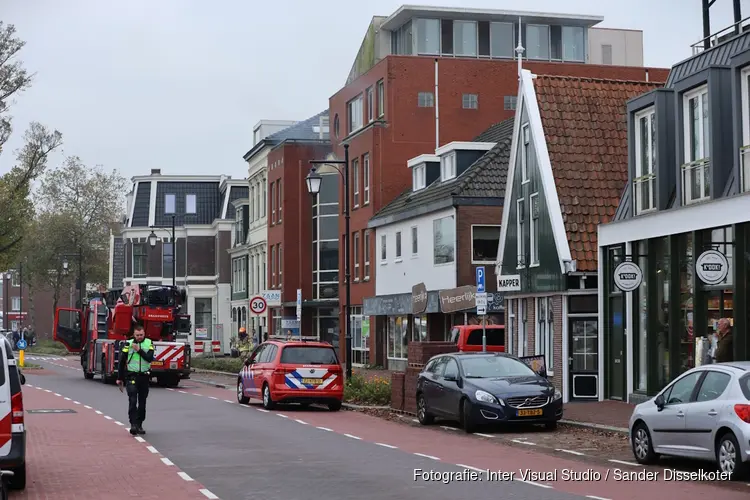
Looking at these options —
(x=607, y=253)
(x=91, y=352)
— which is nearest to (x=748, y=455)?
(x=607, y=253)

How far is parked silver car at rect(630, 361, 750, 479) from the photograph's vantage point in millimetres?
14562

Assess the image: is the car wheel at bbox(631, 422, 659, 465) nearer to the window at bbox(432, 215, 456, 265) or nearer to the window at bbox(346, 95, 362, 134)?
the window at bbox(432, 215, 456, 265)

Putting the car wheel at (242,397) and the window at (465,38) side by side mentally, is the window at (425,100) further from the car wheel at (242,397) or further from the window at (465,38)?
the car wheel at (242,397)

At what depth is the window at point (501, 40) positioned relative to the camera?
57.0 m

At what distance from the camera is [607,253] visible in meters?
29.6

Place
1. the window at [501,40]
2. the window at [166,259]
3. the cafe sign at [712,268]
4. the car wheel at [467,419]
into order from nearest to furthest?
1. the cafe sign at [712,268]
2. the car wheel at [467,419]
3. the window at [501,40]
4. the window at [166,259]

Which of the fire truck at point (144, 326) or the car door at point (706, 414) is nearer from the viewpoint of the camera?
the car door at point (706, 414)

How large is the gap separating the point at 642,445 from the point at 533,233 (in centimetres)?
1722

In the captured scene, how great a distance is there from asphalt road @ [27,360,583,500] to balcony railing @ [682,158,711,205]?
318 inches

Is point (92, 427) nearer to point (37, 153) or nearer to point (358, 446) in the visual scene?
point (358, 446)

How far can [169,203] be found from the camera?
9250 centimetres

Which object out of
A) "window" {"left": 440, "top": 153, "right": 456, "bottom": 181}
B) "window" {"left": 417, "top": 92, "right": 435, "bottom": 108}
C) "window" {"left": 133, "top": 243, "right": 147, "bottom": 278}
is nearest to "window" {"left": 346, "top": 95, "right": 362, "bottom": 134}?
"window" {"left": 417, "top": 92, "right": 435, "bottom": 108}

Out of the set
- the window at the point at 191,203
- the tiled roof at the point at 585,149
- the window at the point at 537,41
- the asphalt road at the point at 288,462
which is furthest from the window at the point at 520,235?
the window at the point at 191,203

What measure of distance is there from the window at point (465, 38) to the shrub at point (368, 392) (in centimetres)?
2697
